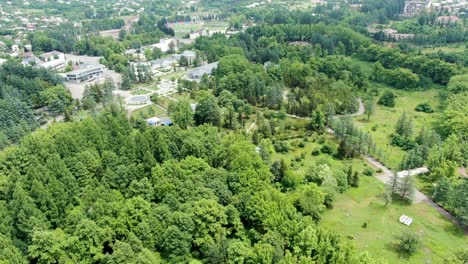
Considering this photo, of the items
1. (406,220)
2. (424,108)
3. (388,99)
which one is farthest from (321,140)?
(424,108)

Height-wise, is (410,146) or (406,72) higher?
(406,72)

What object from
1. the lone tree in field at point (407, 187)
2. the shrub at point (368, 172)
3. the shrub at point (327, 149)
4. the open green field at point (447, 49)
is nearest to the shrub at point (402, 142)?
the shrub at point (368, 172)

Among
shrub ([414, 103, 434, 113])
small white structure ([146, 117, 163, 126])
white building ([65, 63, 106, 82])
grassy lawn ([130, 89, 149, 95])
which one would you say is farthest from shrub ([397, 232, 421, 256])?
white building ([65, 63, 106, 82])

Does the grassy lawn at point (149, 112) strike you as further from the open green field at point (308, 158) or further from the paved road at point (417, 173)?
the paved road at point (417, 173)

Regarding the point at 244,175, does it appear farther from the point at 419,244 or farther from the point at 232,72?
the point at 232,72

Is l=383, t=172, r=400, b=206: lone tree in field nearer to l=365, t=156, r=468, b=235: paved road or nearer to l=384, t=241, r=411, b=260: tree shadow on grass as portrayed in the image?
l=365, t=156, r=468, b=235: paved road

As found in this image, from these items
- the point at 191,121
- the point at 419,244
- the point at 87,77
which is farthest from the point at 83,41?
the point at 419,244

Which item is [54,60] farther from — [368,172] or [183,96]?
[368,172]
